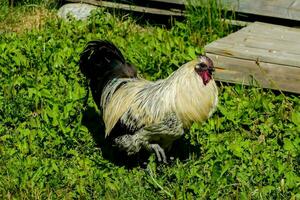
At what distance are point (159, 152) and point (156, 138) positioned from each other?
0.37ft

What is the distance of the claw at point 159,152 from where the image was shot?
249 inches

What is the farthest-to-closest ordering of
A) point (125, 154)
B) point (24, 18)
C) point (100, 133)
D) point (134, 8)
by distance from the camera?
point (24, 18)
point (134, 8)
point (100, 133)
point (125, 154)

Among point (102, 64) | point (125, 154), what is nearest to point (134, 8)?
point (102, 64)

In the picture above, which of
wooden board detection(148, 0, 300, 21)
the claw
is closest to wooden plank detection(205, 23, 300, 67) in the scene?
wooden board detection(148, 0, 300, 21)

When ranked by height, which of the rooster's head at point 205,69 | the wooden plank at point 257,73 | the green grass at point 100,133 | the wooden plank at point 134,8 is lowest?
the green grass at point 100,133

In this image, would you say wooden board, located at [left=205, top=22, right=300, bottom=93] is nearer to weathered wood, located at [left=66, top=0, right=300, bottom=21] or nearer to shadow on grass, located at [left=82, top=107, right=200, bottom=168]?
weathered wood, located at [left=66, top=0, right=300, bottom=21]

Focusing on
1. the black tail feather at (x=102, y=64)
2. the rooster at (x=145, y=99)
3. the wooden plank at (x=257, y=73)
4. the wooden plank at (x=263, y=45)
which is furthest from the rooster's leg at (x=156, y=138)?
the wooden plank at (x=263, y=45)

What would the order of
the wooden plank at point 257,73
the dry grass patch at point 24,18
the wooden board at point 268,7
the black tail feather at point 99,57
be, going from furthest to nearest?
the dry grass patch at point 24,18, the wooden board at point 268,7, the wooden plank at point 257,73, the black tail feather at point 99,57

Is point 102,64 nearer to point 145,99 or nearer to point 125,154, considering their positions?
point 145,99

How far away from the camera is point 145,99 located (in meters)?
6.33

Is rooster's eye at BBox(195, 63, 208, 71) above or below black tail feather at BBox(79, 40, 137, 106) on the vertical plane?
above

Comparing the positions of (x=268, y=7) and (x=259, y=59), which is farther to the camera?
(x=268, y=7)

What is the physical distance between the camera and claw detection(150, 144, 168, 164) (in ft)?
Answer: 20.7

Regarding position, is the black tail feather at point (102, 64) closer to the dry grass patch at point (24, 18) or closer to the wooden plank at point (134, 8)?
the wooden plank at point (134, 8)
